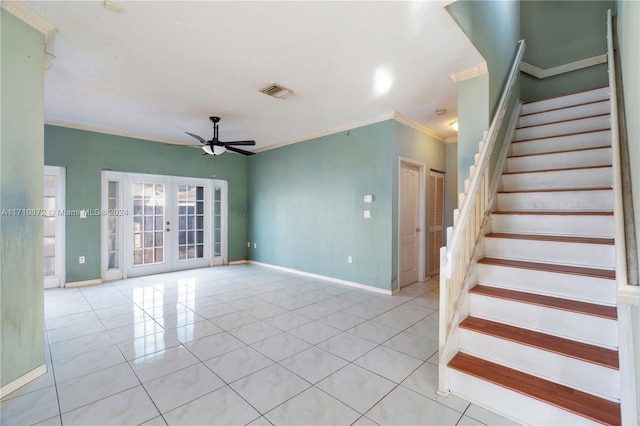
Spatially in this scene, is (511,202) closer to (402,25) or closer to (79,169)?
(402,25)

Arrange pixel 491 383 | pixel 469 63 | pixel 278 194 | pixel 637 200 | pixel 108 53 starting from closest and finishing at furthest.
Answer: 1. pixel 637 200
2. pixel 491 383
3. pixel 108 53
4. pixel 469 63
5. pixel 278 194

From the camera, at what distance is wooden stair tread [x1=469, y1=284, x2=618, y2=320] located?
1.89 m

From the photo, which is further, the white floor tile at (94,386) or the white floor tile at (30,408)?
the white floor tile at (94,386)

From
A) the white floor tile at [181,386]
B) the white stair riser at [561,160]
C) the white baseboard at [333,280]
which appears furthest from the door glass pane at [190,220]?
the white stair riser at [561,160]

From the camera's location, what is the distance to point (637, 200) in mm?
1471

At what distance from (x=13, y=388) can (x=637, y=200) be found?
4.18 meters

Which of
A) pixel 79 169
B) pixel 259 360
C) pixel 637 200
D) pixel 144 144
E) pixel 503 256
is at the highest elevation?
pixel 144 144

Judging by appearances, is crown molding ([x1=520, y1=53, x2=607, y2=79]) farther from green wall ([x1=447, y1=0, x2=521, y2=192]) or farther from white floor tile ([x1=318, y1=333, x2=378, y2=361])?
white floor tile ([x1=318, y1=333, x2=378, y2=361])

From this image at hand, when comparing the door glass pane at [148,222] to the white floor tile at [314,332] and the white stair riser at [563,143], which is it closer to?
the white floor tile at [314,332]

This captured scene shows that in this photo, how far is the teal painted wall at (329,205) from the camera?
181 inches

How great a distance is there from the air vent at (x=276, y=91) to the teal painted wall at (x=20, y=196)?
6.64 feet

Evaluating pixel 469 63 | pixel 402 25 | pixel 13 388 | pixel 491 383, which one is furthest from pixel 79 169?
pixel 491 383

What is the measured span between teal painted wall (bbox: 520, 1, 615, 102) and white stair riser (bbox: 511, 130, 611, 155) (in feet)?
5.83

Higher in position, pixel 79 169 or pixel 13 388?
pixel 79 169
